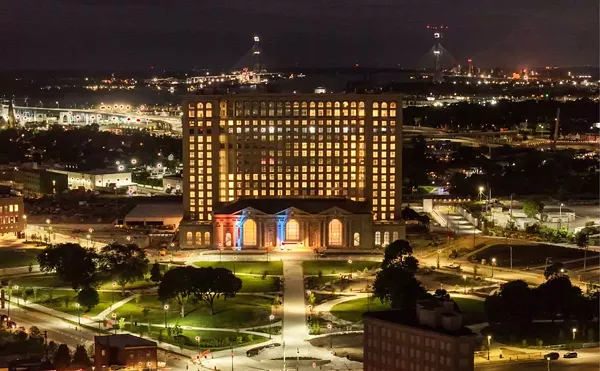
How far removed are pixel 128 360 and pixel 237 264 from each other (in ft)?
87.5

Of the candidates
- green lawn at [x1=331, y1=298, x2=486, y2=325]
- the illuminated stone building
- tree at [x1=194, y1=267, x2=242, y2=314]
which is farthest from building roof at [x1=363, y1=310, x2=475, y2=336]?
the illuminated stone building

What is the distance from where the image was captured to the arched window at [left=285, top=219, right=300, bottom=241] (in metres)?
79.1

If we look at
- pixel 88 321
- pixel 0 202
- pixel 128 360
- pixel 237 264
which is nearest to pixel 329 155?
pixel 237 264

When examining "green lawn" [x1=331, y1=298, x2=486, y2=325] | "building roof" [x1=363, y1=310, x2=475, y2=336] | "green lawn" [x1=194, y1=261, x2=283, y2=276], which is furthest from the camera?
"green lawn" [x1=194, y1=261, x2=283, y2=276]

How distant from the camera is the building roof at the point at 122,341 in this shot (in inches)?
1869

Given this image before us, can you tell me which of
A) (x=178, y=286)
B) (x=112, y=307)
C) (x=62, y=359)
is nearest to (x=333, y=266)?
(x=178, y=286)

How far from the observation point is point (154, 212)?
88625 millimetres

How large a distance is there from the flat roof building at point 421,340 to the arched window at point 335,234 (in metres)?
35.7

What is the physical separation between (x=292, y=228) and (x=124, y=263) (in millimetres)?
16272

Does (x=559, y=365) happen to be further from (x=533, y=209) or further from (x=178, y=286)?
(x=533, y=209)

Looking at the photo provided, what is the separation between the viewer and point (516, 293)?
2188 inches

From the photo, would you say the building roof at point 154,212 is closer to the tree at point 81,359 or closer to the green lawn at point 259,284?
the green lawn at point 259,284

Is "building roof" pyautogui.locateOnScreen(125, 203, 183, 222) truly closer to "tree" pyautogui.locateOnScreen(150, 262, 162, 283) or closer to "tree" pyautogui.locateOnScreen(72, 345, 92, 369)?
"tree" pyautogui.locateOnScreen(150, 262, 162, 283)

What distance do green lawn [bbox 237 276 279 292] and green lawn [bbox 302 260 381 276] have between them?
3.08 meters
